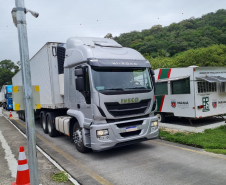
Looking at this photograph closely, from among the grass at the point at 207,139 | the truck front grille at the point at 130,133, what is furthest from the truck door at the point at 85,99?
the grass at the point at 207,139

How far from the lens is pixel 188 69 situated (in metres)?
10.1

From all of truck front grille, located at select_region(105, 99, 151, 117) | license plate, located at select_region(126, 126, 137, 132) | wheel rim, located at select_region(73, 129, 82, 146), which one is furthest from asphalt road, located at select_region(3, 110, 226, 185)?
truck front grille, located at select_region(105, 99, 151, 117)

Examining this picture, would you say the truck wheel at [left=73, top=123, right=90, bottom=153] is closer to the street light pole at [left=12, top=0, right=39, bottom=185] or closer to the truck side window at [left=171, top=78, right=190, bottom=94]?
the street light pole at [left=12, top=0, right=39, bottom=185]

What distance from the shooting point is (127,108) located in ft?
20.5

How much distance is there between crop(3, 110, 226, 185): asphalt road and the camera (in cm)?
461

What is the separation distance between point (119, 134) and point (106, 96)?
1.18 m

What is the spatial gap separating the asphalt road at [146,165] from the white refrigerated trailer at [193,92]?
3.23m

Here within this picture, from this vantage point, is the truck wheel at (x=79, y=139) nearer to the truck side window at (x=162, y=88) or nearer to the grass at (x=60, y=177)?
the grass at (x=60, y=177)

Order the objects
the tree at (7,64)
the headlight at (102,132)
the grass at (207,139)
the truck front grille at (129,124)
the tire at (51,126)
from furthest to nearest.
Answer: the tree at (7,64) < the tire at (51,126) < the grass at (207,139) < the truck front grille at (129,124) < the headlight at (102,132)

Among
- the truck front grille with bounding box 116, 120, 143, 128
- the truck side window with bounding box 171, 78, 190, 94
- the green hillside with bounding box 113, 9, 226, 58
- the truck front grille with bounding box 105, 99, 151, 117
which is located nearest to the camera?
the truck front grille with bounding box 105, 99, 151, 117

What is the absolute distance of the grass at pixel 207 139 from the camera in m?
6.52

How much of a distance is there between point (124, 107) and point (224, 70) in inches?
292

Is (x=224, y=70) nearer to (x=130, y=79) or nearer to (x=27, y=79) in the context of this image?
(x=130, y=79)

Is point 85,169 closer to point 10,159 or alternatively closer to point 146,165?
point 146,165
